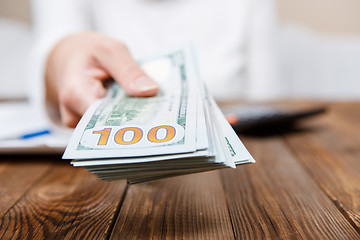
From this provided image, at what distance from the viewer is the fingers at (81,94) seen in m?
0.49

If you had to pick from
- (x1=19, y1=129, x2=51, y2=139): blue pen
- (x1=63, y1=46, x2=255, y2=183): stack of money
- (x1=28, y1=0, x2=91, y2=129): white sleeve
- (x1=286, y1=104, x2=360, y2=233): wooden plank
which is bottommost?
(x1=286, y1=104, x2=360, y2=233): wooden plank

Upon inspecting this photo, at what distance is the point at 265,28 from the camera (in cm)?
140

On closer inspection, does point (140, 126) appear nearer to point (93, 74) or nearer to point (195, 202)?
point (195, 202)

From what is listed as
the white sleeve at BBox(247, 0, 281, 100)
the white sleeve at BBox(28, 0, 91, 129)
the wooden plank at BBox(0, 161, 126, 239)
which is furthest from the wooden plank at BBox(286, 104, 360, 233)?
the white sleeve at BBox(28, 0, 91, 129)

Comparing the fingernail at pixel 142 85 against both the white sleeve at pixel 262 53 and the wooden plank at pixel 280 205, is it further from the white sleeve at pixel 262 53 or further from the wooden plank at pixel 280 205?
the white sleeve at pixel 262 53

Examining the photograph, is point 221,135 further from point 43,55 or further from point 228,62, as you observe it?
point 228,62

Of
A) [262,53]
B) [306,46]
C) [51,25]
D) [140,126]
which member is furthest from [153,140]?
[306,46]

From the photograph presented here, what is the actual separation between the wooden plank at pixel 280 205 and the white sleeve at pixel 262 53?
0.90m

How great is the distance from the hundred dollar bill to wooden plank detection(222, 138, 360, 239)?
98mm

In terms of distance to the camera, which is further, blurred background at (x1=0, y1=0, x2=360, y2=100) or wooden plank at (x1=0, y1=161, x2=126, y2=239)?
blurred background at (x1=0, y1=0, x2=360, y2=100)

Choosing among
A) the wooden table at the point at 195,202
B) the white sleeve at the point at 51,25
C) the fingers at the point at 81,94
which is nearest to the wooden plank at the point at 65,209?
the wooden table at the point at 195,202

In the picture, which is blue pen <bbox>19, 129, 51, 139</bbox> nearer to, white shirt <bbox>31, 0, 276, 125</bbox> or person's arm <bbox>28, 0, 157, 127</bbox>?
person's arm <bbox>28, 0, 157, 127</bbox>

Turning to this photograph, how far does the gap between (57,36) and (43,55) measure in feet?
0.50

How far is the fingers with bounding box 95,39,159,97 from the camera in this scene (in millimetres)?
468
